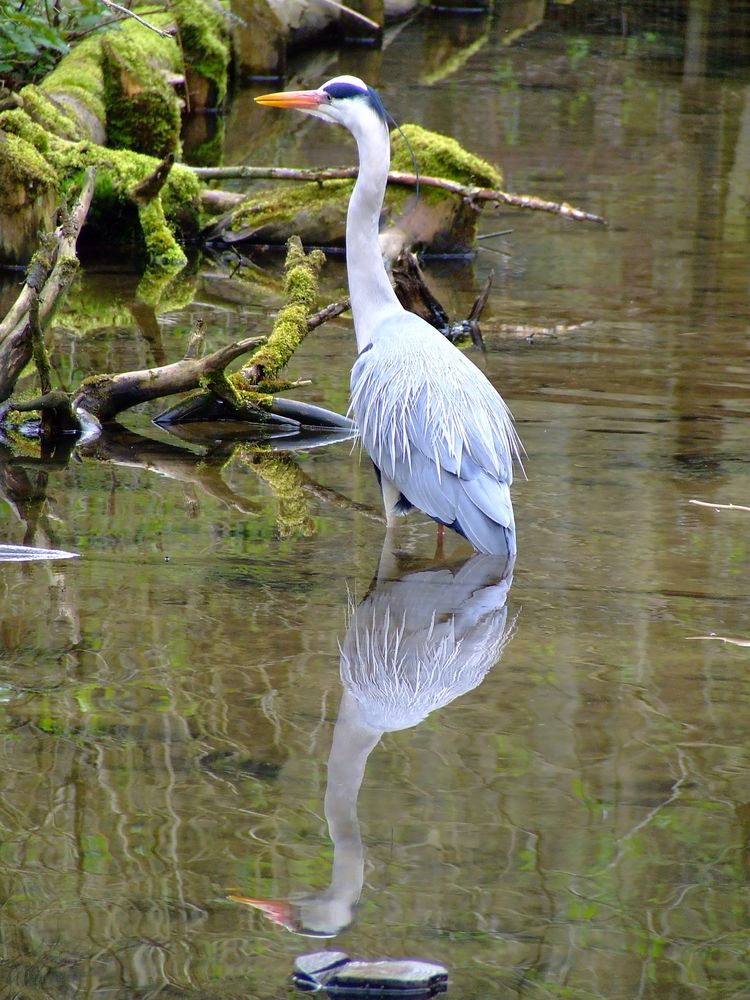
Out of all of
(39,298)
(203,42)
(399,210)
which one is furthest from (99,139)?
(39,298)

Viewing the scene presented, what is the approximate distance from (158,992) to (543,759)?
1248mm

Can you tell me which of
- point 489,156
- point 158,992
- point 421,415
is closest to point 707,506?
point 421,415

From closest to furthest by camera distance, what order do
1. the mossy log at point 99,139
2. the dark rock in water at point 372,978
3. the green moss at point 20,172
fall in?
the dark rock in water at point 372,978 < the green moss at point 20,172 < the mossy log at point 99,139

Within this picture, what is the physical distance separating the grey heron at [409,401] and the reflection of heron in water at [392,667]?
0.74ft

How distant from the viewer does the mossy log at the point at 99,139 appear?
8.77 meters

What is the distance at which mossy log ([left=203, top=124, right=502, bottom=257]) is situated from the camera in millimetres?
10133

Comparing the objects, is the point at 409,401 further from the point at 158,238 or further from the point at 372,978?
the point at 158,238

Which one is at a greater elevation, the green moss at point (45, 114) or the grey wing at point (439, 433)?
the green moss at point (45, 114)

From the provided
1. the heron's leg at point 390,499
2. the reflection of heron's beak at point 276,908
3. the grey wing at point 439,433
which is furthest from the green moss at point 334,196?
the reflection of heron's beak at point 276,908

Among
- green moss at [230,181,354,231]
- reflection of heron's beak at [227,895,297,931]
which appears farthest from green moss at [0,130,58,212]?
reflection of heron's beak at [227,895,297,931]

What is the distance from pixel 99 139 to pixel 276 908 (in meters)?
9.43

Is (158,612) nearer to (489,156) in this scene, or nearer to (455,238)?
(455,238)

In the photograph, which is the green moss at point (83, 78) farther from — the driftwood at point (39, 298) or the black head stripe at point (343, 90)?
the black head stripe at point (343, 90)

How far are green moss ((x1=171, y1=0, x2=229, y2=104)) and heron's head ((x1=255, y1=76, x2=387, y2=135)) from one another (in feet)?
34.0
